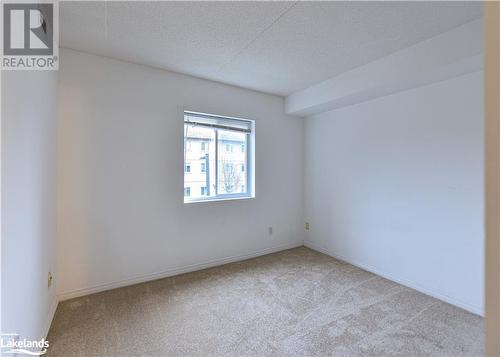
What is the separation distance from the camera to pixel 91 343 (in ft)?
5.62

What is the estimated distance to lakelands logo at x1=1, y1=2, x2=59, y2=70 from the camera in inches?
49.1

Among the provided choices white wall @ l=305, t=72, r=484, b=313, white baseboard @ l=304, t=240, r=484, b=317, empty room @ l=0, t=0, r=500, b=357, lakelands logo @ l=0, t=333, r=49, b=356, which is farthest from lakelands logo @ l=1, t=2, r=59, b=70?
white baseboard @ l=304, t=240, r=484, b=317

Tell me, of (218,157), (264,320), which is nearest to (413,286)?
(264,320)

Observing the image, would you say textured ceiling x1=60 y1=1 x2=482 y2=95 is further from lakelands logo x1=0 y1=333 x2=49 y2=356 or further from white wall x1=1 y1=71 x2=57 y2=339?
lakelands logo x1=0 y1=333 x2=49 y2=356

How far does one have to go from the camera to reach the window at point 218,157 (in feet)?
9.87

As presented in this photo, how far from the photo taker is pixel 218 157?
3.26 meters

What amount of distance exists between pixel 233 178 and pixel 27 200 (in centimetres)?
227

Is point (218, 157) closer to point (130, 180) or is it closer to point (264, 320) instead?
point (130, 180)

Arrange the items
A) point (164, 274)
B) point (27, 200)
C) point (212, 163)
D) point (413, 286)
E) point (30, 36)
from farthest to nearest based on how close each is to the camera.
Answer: point (212, 163) → point (164, 274) → point (413, 286) → point (30, 36) → point (27, 200)

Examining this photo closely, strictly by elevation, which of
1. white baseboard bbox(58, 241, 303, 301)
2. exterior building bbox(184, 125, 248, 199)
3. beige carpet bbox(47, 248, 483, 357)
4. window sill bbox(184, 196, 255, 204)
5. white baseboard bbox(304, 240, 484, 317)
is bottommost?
beige carpet bbox(47, 248, 483, 357)

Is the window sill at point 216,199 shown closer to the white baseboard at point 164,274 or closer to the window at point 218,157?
the window at point 218,157

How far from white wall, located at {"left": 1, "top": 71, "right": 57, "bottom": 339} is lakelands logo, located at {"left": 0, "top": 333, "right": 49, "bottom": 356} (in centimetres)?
3

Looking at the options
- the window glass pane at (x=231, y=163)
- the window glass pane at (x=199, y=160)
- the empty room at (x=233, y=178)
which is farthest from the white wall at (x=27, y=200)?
the window glass pane at (x=231, y=163)

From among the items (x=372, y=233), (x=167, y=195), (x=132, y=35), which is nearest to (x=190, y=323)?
(x=167, y=195)
